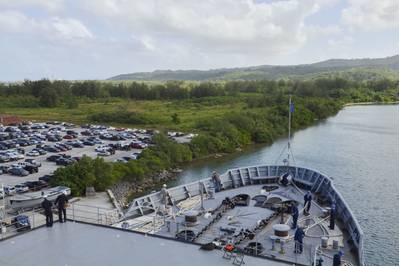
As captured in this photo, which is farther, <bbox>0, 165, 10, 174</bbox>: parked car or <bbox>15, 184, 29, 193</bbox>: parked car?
<bbox>0, 165, 10, 174</bbox>: parked car

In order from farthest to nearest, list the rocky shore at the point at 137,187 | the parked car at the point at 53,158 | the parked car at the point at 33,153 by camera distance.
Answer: the parked car at the point at 33,153, the parked car at the point at 53,158, the rocky shore at the point at 137,187

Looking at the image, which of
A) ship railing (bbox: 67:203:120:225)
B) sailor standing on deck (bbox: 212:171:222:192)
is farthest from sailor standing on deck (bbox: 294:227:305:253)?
ship railing (bbox: 67:203:120:225)

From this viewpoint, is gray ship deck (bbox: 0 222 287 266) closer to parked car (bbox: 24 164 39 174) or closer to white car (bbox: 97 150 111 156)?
parked car (bbox: 24 164 39 174)

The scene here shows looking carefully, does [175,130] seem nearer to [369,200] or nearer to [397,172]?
[397,172]

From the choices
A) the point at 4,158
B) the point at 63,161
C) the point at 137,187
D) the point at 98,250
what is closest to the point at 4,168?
the point at 4,158

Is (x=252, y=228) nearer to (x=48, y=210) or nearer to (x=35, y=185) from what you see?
(x=48, y=210)

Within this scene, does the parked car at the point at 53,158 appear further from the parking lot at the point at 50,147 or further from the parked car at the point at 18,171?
the parked car at the point at 18,171

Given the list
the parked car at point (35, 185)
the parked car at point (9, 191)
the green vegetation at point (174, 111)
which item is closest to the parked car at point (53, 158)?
the green vegetation at point (174, 111)
